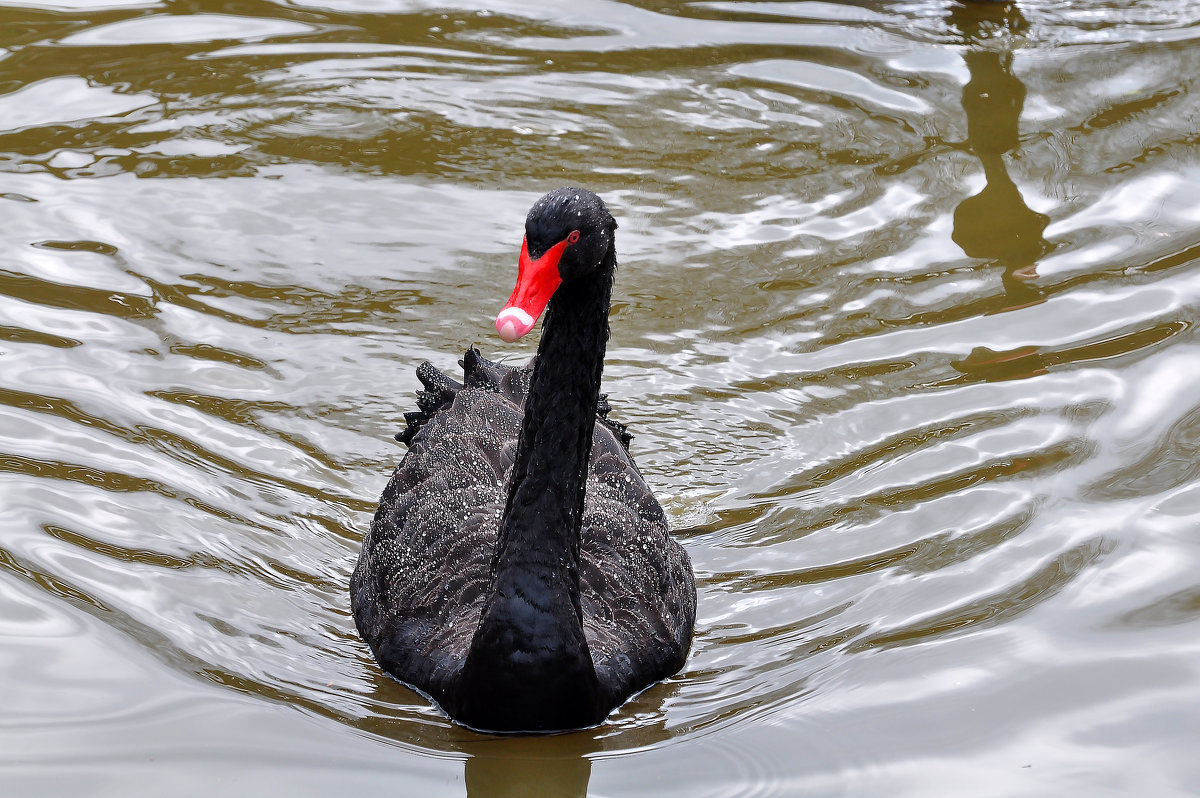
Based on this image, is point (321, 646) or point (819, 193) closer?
point (321, 646)

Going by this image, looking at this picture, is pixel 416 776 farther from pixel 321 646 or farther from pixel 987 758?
pixel 987 758

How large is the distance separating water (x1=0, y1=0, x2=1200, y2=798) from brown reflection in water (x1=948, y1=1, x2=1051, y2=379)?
4cm

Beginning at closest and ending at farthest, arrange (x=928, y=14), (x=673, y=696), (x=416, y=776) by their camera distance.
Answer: (x=416, y=776), (x=673, y=696), (x=928, y=14)

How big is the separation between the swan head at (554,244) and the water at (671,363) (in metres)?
1.62

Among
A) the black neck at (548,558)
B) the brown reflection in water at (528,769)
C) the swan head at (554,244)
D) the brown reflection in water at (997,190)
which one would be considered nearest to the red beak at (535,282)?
the swan head at (554,244)

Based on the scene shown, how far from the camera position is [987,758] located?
492cm

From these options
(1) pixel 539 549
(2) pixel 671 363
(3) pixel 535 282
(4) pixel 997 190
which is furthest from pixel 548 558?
(4) pixel 997 190

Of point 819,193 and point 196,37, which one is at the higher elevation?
point 196,37

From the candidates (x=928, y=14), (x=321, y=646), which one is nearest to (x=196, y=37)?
(x=928, y=14)

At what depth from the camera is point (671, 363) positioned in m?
7.77

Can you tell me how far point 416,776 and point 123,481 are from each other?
2.36 m

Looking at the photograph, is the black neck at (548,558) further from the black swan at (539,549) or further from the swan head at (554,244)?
the swan head at (554,244)

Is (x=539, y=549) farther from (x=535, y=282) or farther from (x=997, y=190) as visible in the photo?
(x=997, y=190)

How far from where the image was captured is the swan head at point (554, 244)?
14.6 feet
